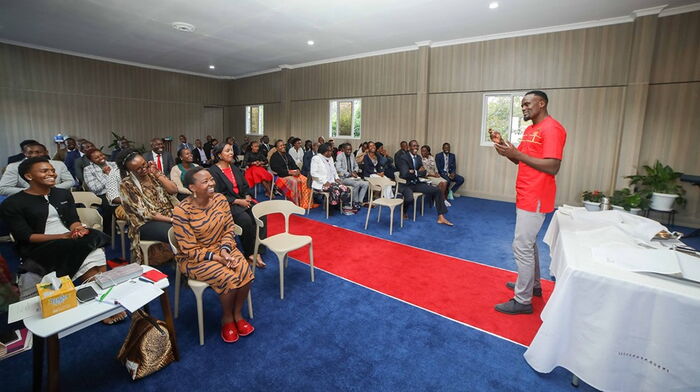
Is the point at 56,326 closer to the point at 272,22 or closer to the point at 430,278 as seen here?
the point at 430,278

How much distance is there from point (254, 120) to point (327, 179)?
7.70 meters

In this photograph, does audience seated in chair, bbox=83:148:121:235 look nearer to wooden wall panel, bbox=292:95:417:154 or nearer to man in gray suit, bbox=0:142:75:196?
man in gray suit, bbox=0:142:75:196

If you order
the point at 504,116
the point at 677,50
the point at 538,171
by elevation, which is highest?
the point at 677,50

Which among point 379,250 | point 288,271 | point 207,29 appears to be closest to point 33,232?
point 288,271

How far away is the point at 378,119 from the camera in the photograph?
9.27 m

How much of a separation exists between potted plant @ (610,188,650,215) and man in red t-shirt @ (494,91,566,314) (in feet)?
13.2

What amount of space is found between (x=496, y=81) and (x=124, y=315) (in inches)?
300

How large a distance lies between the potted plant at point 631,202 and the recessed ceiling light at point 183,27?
329 inches

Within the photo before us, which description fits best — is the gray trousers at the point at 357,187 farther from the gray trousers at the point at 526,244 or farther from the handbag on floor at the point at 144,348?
the handbag on floor at the point at 144,348

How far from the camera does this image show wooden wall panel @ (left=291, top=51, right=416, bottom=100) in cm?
854

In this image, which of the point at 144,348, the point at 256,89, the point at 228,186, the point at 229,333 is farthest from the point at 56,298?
the point at 256,89

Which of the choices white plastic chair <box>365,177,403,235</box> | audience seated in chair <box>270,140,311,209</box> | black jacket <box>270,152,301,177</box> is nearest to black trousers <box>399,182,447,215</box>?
white plastic chair <box>365,177,403,235</box>

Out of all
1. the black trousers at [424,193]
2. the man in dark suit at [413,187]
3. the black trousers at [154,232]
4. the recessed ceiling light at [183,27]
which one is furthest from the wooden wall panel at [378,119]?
the black trousers at [154,232]

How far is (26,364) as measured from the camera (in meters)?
2.13
